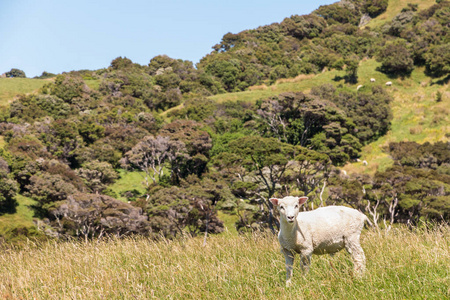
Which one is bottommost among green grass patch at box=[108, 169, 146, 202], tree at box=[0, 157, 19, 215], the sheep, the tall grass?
green grass patch at box=[108, 169, 146, 202]

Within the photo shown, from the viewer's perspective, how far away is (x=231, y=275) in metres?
5.76

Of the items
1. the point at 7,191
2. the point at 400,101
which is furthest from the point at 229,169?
the point at 400,101

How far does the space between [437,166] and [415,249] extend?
139 feet

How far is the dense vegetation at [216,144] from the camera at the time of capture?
35719 mm

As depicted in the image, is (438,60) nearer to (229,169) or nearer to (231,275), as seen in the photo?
(229,169)

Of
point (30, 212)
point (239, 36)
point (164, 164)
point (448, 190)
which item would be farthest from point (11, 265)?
point (239, 36)

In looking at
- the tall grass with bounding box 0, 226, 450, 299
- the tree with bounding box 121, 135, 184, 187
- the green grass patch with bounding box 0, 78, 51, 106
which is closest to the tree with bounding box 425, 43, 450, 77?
the tree with bounding box 121, 135, 184, 187

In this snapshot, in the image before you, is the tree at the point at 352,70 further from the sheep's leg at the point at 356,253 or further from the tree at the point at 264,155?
the sheep's leg at the point at 356,253

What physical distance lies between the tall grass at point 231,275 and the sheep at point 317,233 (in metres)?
0.20

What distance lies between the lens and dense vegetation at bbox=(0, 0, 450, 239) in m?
35.7

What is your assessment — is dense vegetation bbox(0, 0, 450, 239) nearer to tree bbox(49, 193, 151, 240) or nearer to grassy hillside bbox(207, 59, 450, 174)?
tree bbox(49, 193, 151, 240)

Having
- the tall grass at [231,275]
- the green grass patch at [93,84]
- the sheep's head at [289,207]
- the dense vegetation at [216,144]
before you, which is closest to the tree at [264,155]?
the dense vegetation at [216,144]

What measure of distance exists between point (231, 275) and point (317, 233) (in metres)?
1.55

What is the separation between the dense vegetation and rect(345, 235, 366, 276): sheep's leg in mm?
5127
